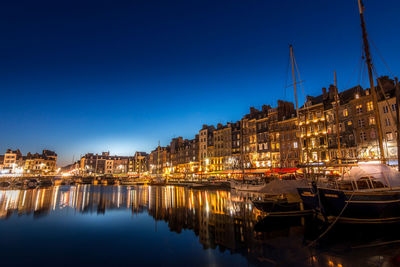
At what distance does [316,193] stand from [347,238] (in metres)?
3.93

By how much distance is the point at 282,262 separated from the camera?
9484 millimetres

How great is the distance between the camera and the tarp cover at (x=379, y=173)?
15531 millimetres

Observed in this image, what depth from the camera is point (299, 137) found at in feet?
88.6

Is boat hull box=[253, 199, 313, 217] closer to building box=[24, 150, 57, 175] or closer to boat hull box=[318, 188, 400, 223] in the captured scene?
boat hull box=[318, 188, 400, 223]

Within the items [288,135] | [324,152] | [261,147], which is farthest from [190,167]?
[324,152]

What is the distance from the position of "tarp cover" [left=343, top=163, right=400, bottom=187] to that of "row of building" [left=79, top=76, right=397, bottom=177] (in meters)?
1.00

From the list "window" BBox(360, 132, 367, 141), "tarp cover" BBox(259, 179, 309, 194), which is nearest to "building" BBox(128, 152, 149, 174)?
"window" BBox(360, 132, 367, 141)

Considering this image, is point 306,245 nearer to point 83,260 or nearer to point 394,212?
point 394,212

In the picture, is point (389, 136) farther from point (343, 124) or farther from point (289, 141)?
point (289, 141)

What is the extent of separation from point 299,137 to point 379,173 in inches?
436

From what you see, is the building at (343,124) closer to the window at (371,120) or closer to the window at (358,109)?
the window at (371,120)

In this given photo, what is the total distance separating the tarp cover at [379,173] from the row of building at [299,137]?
1.00 meters

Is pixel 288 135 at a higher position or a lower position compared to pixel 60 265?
higher

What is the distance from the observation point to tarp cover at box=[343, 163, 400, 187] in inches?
611
